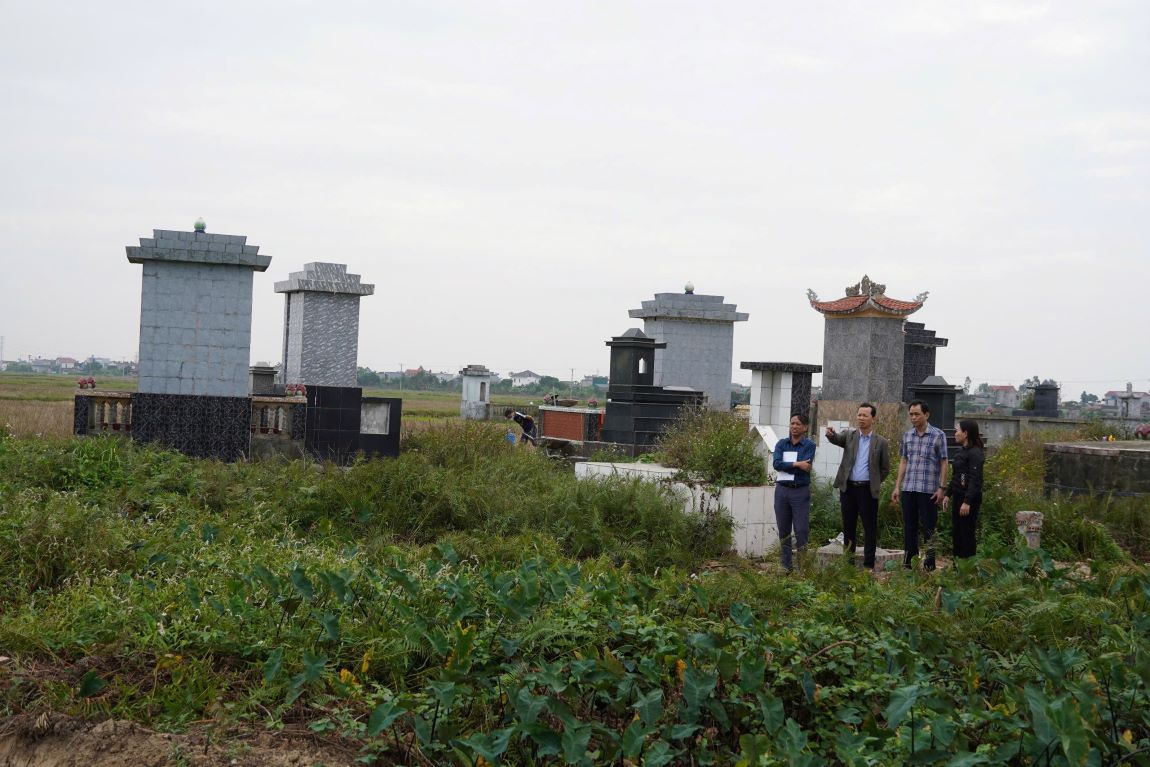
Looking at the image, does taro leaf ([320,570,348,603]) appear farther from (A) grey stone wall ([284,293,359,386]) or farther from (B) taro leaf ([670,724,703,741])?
(A) grey stone wall ([284,293,359,386])

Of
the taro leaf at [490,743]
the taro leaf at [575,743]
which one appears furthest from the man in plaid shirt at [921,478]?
the taro leaf at [490,743]

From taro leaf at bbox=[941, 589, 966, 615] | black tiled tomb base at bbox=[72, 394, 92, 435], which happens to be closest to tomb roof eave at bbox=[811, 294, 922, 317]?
black tiled tomb base at bbox=[72, 394, 92, 435]

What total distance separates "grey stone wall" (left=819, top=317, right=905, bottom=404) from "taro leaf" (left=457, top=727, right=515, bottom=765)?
45.5 ft

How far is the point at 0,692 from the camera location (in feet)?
14.2

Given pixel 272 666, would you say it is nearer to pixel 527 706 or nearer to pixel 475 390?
pixel 527 706

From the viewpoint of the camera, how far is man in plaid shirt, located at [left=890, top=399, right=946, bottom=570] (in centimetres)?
860

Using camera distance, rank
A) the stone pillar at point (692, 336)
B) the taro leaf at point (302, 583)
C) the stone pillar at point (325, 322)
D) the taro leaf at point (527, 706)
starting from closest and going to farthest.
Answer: the taro leaf at point (527, 706) → the taro leaf at point (302, 583) → the stone pillar at point (325, 322) → the stone pillar at point (692, 336)

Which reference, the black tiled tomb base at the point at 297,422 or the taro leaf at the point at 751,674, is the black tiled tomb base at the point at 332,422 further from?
the taro leaf at the point at 751,674

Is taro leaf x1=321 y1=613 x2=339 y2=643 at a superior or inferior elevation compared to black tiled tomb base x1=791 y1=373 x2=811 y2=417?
inferior

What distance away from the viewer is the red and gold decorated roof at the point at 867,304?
671 inches

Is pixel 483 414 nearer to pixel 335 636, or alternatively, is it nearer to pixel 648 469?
pixel 648 469

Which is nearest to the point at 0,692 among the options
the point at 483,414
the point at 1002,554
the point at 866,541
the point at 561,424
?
the point at 1002,554

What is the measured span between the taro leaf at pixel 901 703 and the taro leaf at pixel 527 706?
1.24m

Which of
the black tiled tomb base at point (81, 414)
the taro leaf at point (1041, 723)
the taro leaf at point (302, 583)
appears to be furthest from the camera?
the black tiled tomb base at point (81, 414)
